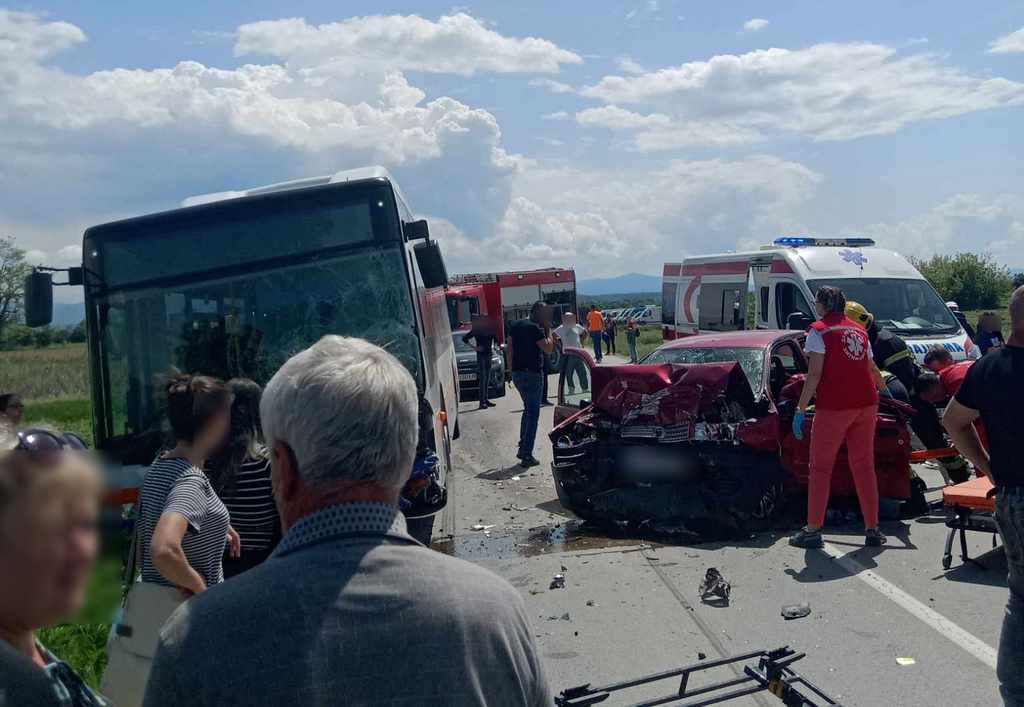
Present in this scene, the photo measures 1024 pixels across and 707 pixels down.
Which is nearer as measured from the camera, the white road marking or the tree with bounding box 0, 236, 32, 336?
the white road marking

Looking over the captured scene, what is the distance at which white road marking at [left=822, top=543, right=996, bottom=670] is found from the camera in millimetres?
5432

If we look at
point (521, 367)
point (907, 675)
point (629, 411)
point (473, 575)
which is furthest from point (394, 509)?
point (521, 367)

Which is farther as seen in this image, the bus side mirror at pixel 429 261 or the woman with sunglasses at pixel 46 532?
the bus side mirror at pixel 429 261

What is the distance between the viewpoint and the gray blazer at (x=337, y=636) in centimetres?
166

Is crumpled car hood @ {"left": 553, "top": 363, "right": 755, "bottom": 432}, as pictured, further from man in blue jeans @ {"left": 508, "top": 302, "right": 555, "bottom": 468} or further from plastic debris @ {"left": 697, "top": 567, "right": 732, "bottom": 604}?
man in blue jeans @ {"left": 508, "top": 302, "right": 555, "bottom": 468}

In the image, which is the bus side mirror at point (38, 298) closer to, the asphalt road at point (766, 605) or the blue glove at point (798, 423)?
the asphalt road at point (766, 605)

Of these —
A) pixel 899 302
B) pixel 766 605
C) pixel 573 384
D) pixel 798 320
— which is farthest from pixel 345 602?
pixel 899 302

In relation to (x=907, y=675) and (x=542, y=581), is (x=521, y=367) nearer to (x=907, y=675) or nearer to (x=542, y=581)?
(x=542, y=581)

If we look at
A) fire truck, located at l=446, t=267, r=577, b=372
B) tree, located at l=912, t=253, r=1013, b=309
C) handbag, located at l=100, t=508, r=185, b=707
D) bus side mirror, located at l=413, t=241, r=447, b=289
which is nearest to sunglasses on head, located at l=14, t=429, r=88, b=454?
handbag, located at l=100, t=508, r=185, b=707

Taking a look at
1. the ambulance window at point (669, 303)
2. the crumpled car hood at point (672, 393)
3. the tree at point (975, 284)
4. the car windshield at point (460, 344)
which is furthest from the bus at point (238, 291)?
the tree at point (975, 284)

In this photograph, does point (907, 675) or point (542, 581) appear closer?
point (907, 675)

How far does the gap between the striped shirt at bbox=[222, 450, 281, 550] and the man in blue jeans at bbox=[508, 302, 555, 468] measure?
26.7 feet

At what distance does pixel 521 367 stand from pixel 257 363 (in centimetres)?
604

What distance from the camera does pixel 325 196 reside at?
23.2 feet
